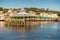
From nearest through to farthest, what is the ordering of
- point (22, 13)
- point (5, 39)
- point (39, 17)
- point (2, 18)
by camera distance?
point (5, 39), point (22, 13), point (2, 18), point (39, 17)

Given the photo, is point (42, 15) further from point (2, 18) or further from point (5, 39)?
point (5, 39)

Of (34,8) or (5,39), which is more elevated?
(34,8)

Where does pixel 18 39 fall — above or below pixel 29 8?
below

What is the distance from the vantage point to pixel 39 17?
21609mm

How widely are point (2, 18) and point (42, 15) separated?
3902 mm

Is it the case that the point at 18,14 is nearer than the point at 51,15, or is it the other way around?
the point at 18,14

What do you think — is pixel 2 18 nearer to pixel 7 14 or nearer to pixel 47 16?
pixel 7 14

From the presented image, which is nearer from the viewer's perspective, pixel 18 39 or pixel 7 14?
pixel 18 39

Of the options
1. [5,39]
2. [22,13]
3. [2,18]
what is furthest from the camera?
[2,18]


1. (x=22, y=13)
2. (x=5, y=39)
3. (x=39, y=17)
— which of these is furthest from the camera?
(x=39, y=17)

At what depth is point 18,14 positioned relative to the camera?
62.4 ft

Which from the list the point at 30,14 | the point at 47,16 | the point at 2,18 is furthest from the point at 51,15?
the point at 2,18

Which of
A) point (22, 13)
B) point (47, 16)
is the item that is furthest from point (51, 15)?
point (22, 13)

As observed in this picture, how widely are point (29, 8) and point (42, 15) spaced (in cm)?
250
